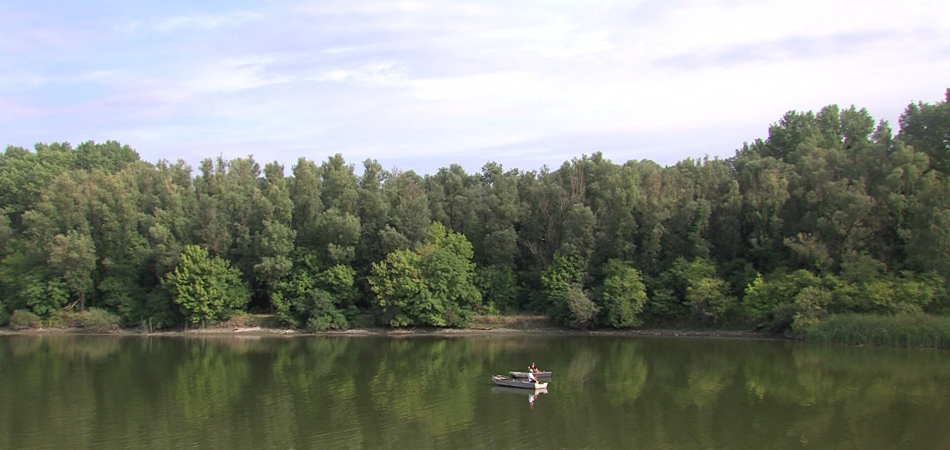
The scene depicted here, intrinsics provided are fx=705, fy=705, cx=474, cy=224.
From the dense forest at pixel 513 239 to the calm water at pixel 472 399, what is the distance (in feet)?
34.8

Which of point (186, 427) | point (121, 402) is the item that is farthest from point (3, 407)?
point (186, 427)

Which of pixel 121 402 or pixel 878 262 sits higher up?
pixel 878 262

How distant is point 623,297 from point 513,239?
1279 cm

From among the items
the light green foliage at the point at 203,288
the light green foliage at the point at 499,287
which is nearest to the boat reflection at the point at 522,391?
the light green foliage at the point at 499,287

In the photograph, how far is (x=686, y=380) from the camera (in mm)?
36531

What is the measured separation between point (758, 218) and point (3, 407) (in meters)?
54.3

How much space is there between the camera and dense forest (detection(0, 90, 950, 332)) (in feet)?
181

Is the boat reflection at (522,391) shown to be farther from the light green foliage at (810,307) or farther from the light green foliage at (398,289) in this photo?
the light green foliage at (398,289)

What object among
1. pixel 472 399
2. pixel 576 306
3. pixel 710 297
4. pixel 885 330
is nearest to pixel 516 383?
pixel 472 399

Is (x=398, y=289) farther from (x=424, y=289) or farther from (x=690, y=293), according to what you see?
(x=690, y=293)

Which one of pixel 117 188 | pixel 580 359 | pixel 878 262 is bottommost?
pixel 580 359

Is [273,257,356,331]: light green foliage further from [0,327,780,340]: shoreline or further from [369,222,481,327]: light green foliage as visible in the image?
[369,222,481,327]: light green foliage

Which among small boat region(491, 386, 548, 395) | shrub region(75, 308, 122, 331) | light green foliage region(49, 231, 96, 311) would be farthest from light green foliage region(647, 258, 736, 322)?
light green foliage region(49, 231, 96, 311)

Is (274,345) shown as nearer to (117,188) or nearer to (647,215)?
(117,188)
